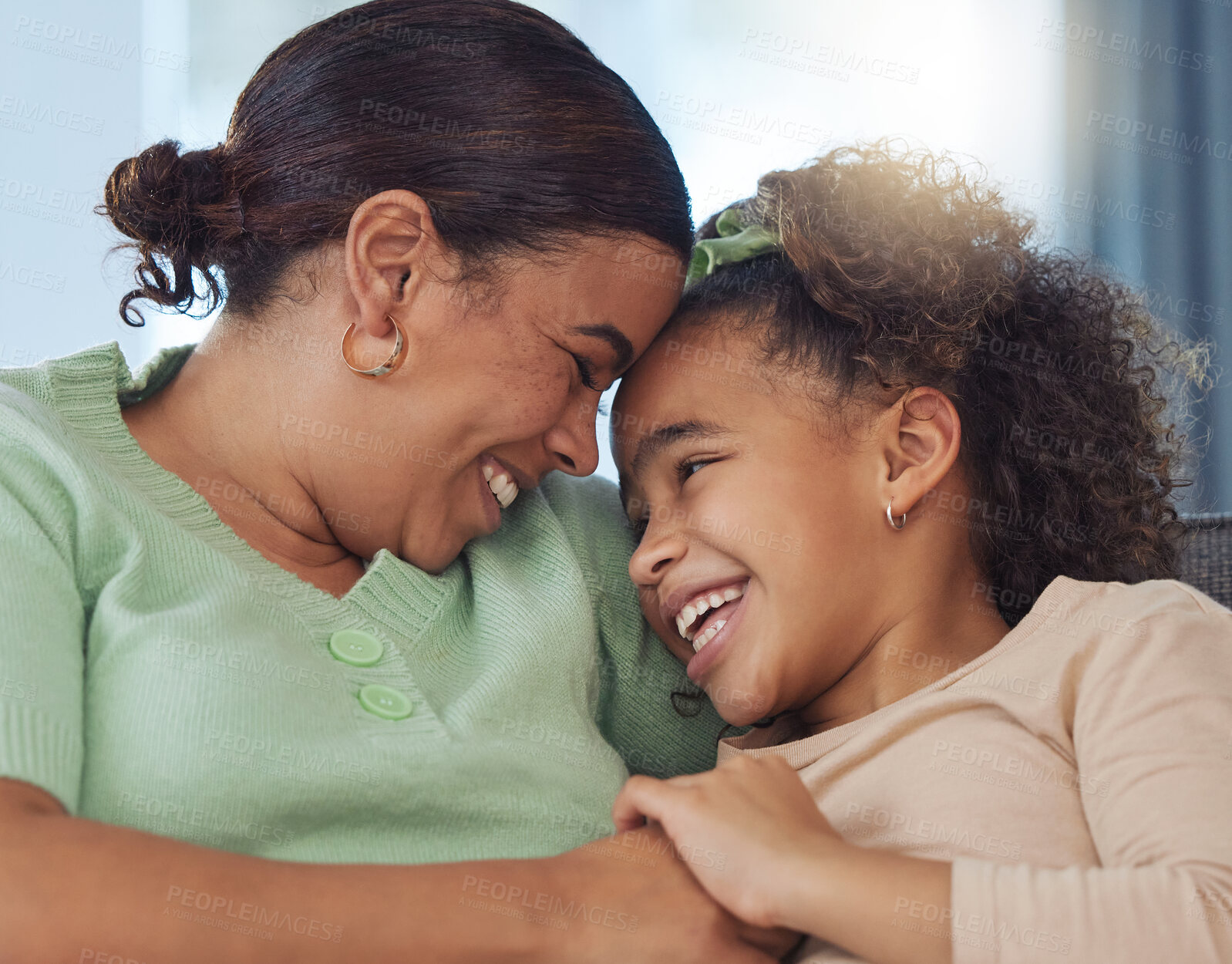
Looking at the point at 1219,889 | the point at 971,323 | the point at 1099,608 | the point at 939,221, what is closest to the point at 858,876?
the point at 1219,889

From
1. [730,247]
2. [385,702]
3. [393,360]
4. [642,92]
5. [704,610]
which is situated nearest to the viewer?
[385,702]

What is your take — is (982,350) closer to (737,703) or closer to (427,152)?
(737,703)

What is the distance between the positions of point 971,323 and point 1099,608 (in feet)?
1.18

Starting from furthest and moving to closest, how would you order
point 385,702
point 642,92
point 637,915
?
1. point 642,92
2. point 385,702
3. point 637,915

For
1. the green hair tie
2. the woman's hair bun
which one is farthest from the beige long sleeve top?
the woman's hair bun

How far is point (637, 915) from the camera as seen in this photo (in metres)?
0.81

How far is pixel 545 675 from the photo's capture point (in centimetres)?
106

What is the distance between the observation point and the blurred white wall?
7.66 ft

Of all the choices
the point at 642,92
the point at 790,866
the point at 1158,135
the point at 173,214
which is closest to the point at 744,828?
the point at 790,866

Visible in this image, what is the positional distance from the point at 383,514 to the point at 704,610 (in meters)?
0.35

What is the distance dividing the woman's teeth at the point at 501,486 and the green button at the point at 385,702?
10.8 inches

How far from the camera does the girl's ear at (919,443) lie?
1.12 m

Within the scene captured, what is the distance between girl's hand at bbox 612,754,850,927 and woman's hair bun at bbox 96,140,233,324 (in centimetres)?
70

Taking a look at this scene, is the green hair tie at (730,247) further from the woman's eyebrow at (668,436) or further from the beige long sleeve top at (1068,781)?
the beige long sleeve top at (1068,781)
